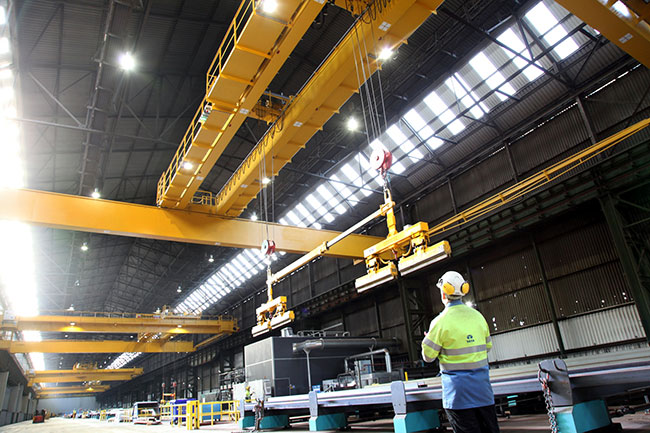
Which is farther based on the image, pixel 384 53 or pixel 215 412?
pixel 215 412

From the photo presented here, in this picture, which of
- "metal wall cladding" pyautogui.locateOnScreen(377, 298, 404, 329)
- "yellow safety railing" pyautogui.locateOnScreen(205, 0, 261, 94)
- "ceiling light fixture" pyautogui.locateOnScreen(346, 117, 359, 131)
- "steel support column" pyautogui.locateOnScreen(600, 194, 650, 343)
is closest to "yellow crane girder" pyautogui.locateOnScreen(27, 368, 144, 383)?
"metal wall cladding" pyautogui.locateOnScreen(377, 298, 404, 329)

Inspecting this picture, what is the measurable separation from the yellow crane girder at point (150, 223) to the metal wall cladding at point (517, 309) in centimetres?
549

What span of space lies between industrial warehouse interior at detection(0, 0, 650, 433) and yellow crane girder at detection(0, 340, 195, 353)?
15421mm

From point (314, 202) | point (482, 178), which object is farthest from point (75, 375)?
point (482, 178)

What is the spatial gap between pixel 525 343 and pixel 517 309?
1.18 meters

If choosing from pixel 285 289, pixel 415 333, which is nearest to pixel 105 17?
pixel 415 333

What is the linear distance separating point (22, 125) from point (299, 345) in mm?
13854

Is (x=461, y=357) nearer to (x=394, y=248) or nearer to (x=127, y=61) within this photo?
(x=394, y=248)

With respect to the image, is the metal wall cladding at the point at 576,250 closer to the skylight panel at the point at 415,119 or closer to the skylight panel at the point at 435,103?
the skylight panel at the point at 435,103

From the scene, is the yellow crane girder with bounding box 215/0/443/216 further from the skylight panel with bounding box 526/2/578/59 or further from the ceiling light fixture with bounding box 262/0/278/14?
the skylight panel with bounding box 526/2/578/59

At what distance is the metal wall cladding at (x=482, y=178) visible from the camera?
1595 cm

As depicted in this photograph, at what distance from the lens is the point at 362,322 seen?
2272cm

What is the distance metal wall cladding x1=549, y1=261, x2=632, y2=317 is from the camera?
12.4 metres

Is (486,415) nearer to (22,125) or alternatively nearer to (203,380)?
(22,125)
